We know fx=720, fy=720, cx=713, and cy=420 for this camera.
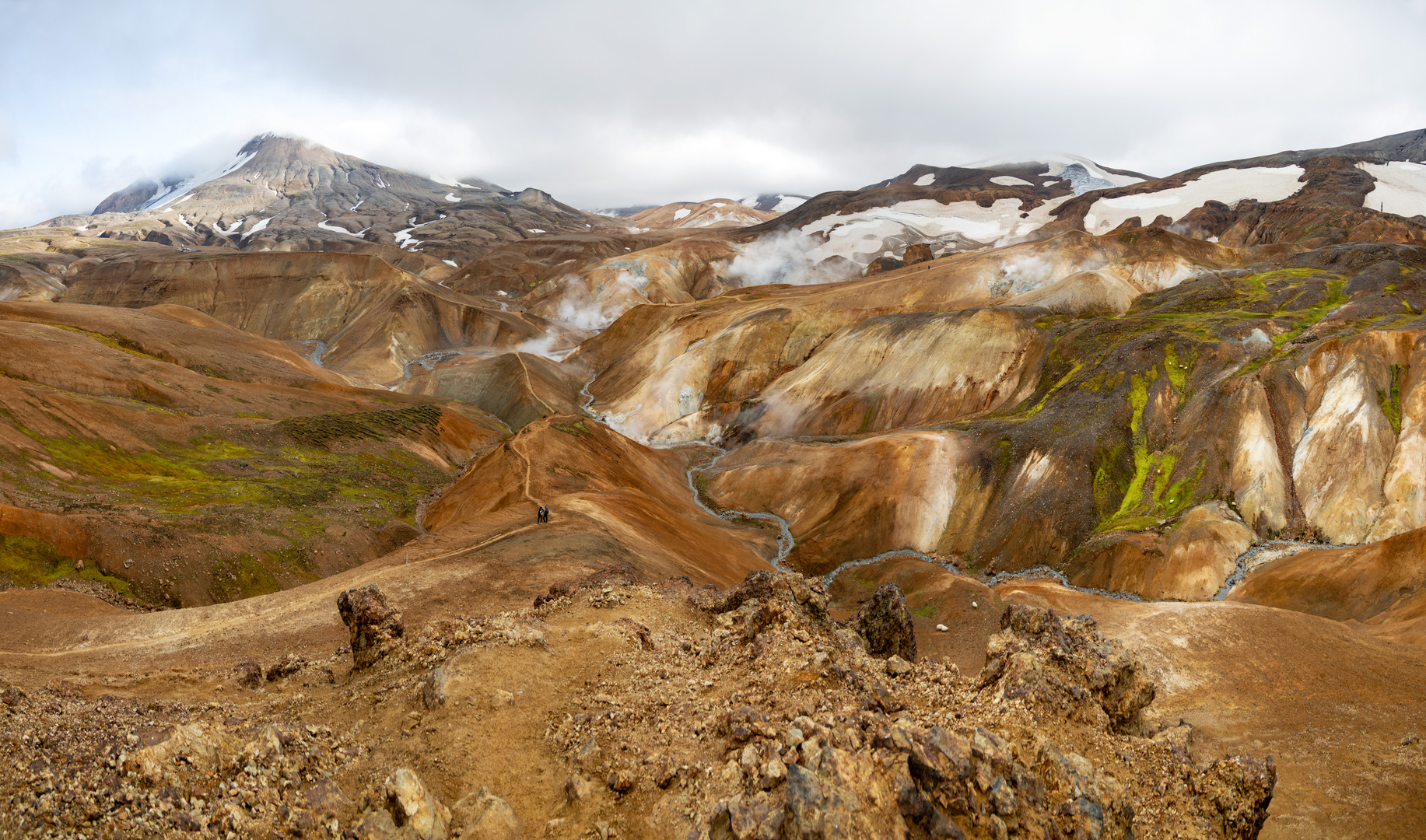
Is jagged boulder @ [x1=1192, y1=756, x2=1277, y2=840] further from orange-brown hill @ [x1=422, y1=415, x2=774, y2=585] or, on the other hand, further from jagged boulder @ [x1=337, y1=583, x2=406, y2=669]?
orange-brown hill @ [x1=422, y1=415, x2=774, y2=585]

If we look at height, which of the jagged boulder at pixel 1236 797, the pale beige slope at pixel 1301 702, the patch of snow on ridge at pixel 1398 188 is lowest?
the pale beige slope at pixel 1301 702

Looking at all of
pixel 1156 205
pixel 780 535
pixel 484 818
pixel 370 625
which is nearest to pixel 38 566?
pixel 370 625

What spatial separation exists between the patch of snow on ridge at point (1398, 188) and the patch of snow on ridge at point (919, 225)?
51970 millimetres

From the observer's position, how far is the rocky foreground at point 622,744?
29.6 feet

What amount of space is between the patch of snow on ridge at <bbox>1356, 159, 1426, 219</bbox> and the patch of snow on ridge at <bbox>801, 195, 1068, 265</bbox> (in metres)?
52.0

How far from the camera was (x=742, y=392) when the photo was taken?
3329 inches

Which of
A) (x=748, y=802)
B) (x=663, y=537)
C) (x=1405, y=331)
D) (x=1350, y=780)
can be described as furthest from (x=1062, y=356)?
(x=748, y=802)

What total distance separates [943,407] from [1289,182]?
377 ft

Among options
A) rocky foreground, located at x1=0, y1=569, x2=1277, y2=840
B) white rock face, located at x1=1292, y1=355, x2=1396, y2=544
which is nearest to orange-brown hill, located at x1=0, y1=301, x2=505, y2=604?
rocky foreground, located at x1=0, y1=569, x2=1277, y2=840

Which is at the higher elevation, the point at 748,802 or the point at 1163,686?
the point at 748,802

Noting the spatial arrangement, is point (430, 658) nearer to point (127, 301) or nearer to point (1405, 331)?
point (1405, 331)

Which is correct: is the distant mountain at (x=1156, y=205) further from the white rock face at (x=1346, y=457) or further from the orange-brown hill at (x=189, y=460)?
the orange-brown hill at (x=189, y=460)

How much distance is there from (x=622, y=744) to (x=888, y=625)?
1441 centimetres

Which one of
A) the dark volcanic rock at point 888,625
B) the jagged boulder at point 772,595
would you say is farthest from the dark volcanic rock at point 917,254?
the jagged boulder at point 772,595
